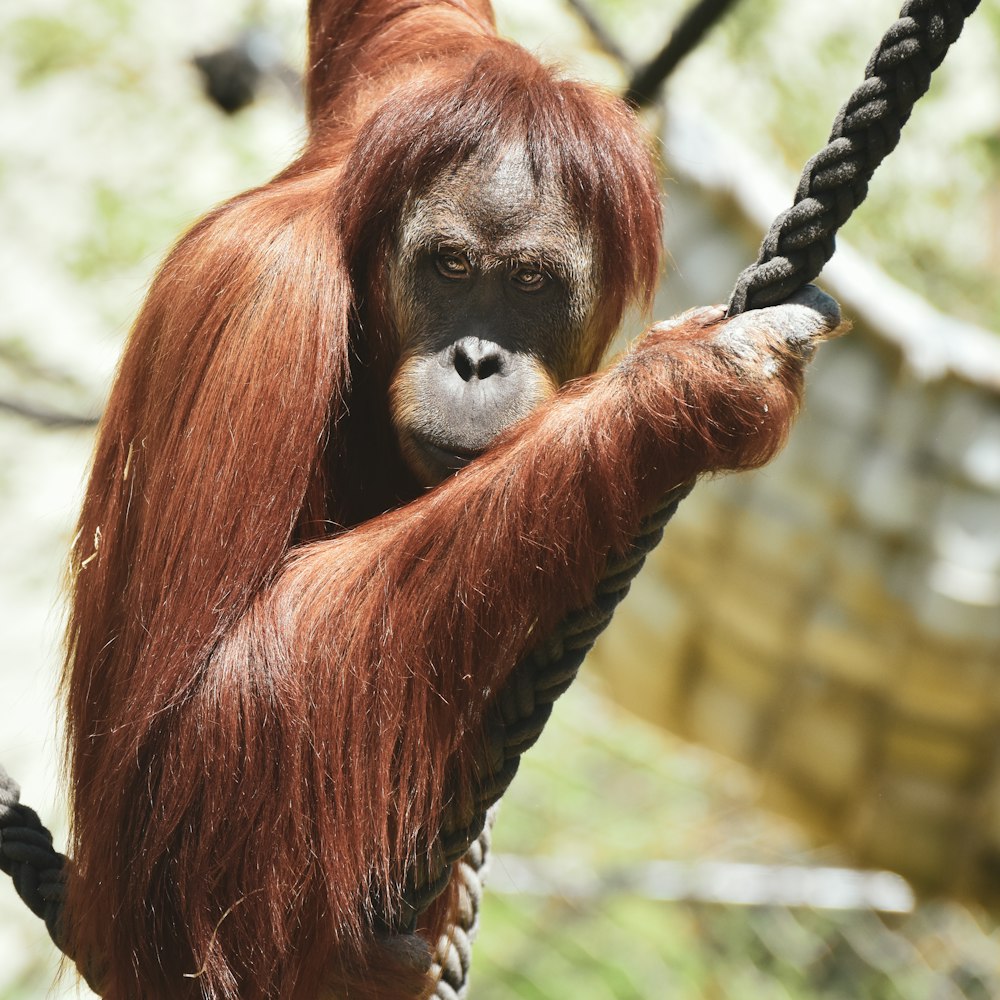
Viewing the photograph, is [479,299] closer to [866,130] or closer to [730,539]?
[866,130]

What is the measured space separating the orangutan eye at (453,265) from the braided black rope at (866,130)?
75cm

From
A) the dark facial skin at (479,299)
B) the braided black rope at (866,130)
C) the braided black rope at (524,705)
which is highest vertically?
the braided black rope at (866,130)

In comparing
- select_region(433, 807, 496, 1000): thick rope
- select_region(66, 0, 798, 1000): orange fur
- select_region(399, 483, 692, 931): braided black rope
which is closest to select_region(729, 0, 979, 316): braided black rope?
select_region(66, 0, 798, 1000): orange fur

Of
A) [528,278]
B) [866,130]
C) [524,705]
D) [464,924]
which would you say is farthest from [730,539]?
[866,130]

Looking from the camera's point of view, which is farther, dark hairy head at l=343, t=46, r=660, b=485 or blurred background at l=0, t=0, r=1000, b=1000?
blurred background at l=0, t=0, r=1000, b=1000

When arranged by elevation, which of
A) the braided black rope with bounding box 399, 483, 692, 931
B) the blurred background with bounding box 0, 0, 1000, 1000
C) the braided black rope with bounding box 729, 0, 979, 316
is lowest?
the blurred background with bounding box 0, 0, 1000, 1000

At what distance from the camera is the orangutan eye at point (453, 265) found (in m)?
2.62

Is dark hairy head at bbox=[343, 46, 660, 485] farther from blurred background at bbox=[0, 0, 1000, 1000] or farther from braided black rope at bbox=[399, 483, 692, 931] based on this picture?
blurred background at bbox=[0, 0, 1000, 1000]

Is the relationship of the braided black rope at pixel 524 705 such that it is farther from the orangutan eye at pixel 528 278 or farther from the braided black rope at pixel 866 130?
the orangutan eye at pixel 528 278

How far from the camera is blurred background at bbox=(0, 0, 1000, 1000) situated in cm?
568

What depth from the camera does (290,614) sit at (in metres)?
2.41

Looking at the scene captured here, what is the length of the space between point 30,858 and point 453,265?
4.82 ft

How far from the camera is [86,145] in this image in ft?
30.1

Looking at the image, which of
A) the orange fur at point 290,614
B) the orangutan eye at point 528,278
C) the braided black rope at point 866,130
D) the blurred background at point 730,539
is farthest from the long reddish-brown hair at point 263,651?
the blurred background at point 730,539
